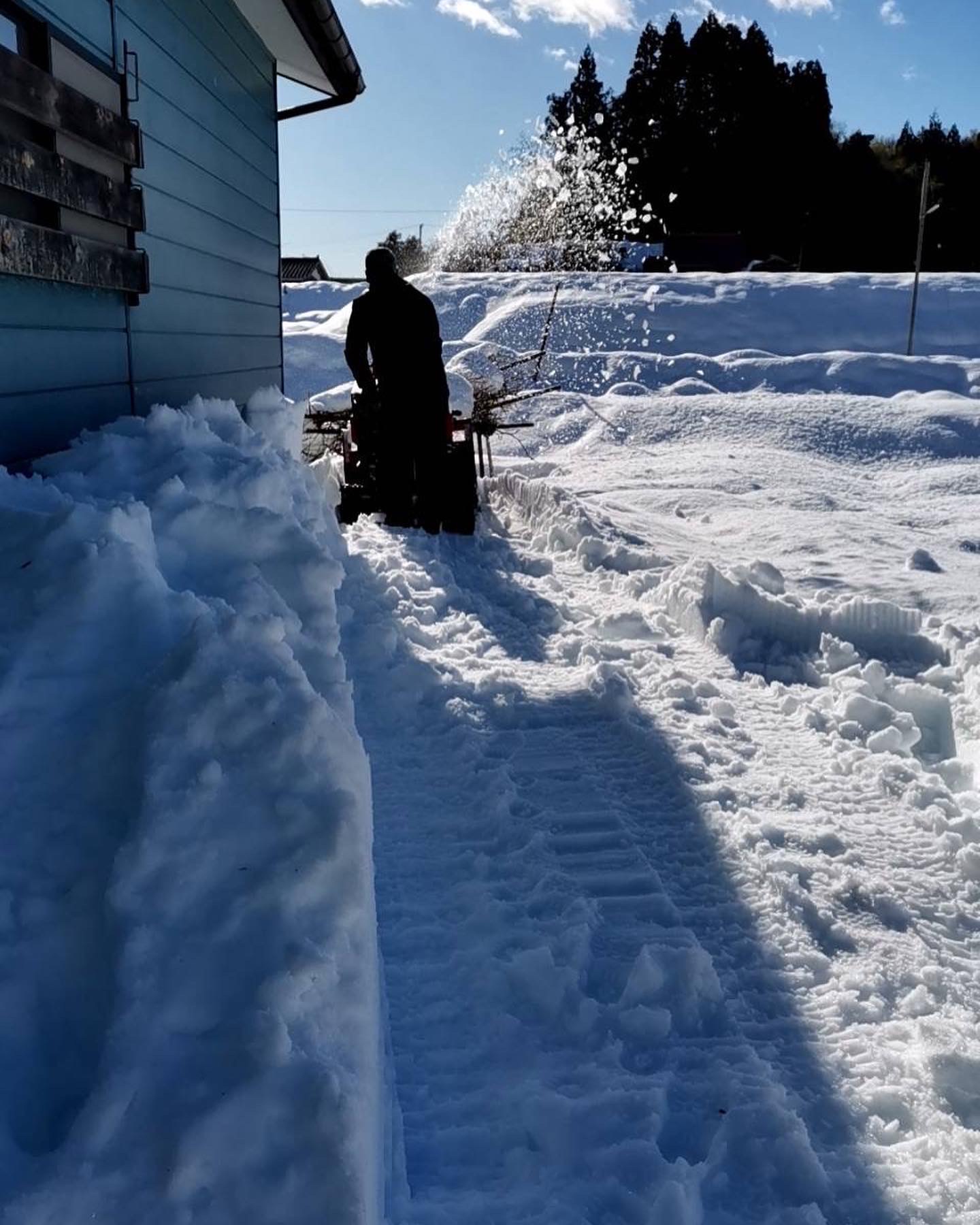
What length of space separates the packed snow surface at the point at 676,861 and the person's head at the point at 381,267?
1.69 m

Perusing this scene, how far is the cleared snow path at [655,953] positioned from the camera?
6.23ft

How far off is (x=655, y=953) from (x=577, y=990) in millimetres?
238

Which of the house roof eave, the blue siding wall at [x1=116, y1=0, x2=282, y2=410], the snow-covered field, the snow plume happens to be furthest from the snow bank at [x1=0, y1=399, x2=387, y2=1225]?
the snow plume

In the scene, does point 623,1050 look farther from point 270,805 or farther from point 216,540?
point 216,540

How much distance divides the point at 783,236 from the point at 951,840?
40279mm

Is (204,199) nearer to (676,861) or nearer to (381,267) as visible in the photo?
(381,267)

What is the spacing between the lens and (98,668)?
6.56ft

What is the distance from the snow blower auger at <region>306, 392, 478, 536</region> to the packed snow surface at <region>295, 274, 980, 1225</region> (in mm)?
292

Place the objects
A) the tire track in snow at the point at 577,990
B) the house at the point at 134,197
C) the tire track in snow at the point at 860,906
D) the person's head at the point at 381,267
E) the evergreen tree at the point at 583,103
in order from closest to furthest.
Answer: the tire track in snow at the point at 577,990 < the tire track in snow at the point at 860,906 < the house at the point at 134,197 < the person's head at the point at 381,267 < the evergreen tree at the point at 583,103

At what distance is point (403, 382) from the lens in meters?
6.93

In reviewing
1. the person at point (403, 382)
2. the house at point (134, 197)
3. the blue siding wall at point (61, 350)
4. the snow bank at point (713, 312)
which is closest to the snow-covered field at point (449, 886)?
the blue siding wall at point (61, 350)

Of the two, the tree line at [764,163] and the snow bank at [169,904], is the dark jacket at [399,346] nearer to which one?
the snow bank at [169,904]

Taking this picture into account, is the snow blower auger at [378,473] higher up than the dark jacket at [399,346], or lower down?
lower down

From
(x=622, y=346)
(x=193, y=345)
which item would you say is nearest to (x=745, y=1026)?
(x=193, y=345)
